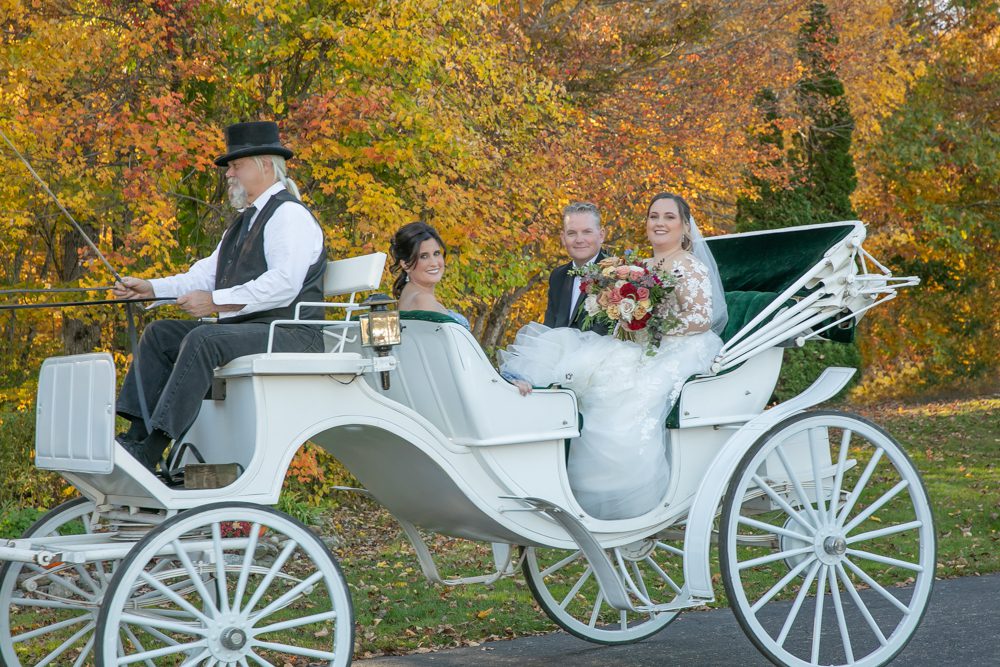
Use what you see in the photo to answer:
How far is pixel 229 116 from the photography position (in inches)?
370

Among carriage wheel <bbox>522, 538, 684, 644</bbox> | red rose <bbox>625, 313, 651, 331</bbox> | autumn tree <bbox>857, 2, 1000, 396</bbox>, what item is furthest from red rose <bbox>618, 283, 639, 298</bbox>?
autumn tree <bbox>857, 2, 1000, 396</bbox>

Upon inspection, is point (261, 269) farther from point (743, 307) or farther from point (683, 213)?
point (743, 307)

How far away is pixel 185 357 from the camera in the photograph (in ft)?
12.5

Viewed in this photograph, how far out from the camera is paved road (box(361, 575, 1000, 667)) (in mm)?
4961

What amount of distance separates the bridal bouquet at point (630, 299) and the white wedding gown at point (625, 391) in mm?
46

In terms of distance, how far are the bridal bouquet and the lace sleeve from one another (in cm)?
4

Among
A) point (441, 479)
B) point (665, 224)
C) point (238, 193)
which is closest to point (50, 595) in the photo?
point (441, 479)

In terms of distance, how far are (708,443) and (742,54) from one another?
36.6 ft

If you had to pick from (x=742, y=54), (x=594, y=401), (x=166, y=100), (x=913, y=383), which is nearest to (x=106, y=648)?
(x=594, y=401)

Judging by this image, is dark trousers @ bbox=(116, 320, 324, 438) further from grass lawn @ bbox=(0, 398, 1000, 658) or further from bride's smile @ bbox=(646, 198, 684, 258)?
grass lawn @ bbox=(0, 398, 1000, 658)

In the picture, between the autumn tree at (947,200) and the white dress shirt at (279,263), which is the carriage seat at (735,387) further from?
the autumn tree at (947,200)

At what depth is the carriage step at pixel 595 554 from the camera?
14.7ft

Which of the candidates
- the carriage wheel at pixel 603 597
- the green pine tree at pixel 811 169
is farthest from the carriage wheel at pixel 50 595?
the green pine tree at pixel 811 169

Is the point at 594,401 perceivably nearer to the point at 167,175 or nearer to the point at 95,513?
the point at 95,513
